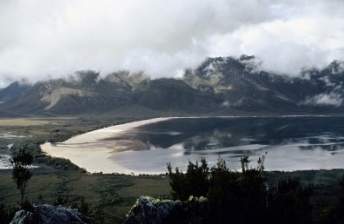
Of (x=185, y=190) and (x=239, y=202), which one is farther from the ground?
(x=185, y=190)

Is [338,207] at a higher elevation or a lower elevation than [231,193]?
lower

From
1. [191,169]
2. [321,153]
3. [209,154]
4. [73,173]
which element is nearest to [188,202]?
[191,169]

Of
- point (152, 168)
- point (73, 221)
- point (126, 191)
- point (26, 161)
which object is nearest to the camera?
point (73, 221)

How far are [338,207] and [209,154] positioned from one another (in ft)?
400

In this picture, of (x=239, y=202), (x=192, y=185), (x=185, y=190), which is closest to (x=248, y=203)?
(x=239, y=202)

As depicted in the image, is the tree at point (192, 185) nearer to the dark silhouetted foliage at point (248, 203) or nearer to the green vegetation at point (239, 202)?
the green vegetation at point (239, 202)

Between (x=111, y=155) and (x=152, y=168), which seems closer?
(x=152, y=168)

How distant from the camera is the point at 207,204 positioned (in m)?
48.2

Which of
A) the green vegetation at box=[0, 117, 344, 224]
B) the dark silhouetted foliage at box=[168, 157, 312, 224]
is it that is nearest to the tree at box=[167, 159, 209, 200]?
the green vegetation at box=[0, 117, 344, 224]

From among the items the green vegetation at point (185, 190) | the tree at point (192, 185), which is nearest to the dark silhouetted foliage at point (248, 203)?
the green vegetation at point (185, 190)

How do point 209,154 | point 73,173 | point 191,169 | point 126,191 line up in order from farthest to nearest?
point 209,154
point 73,173
point 126,191
point 191,169

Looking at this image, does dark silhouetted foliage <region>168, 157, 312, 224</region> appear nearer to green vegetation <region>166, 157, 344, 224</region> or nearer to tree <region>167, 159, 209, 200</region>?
green vegetation <region>166, 157, 344, 224</region>

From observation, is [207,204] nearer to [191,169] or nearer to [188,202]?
[188,202]

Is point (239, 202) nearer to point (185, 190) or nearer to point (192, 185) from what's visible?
point (192, 185)
